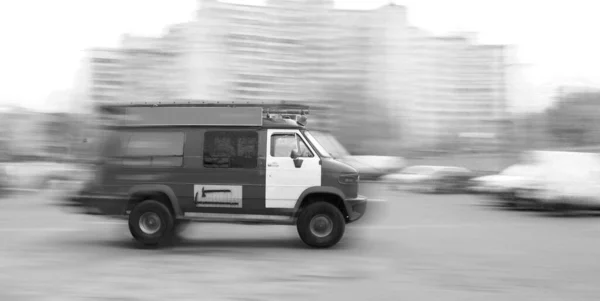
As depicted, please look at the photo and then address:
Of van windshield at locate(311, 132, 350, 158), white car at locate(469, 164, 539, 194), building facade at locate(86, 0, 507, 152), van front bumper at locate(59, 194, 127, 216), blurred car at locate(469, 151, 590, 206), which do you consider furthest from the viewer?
building facade at locate(86, 0, 507, 152)

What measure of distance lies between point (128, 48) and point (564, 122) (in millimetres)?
83449

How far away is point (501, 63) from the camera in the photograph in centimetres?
3656

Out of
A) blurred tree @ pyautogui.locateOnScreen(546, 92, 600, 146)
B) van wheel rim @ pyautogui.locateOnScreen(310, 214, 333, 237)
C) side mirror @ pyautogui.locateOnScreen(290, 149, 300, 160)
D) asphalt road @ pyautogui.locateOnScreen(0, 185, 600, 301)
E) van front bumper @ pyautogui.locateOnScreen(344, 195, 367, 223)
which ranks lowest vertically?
asphalt road @ pyautogui.locateOnScreen(0, 185, 600, 301)

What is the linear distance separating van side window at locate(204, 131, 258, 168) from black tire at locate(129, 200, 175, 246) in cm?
100

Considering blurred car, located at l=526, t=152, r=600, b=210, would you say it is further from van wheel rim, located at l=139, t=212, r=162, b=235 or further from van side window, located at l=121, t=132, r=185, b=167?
van wheel rim, located at l=139, t=212, r=162, b=235

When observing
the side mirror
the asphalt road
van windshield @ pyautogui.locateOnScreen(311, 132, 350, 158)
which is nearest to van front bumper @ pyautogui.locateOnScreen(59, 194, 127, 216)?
the asphalt road

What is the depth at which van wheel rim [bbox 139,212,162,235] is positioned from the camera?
11227mm

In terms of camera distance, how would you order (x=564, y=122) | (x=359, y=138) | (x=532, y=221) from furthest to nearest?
(x=359, y=138)
(x=564, y=122)
(x=532, y=221)

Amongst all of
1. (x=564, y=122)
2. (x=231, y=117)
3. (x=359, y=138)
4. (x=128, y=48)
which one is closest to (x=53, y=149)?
(x=359, y=138)

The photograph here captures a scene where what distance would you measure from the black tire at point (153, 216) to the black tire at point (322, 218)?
2.05 meters

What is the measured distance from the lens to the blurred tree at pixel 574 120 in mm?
62250

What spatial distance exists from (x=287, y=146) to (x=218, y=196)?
4.38 feet

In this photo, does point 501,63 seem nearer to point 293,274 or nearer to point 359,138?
point 293,274

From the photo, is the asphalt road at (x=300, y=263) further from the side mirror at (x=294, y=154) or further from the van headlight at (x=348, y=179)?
the side mirror at (x=294, y=154)
